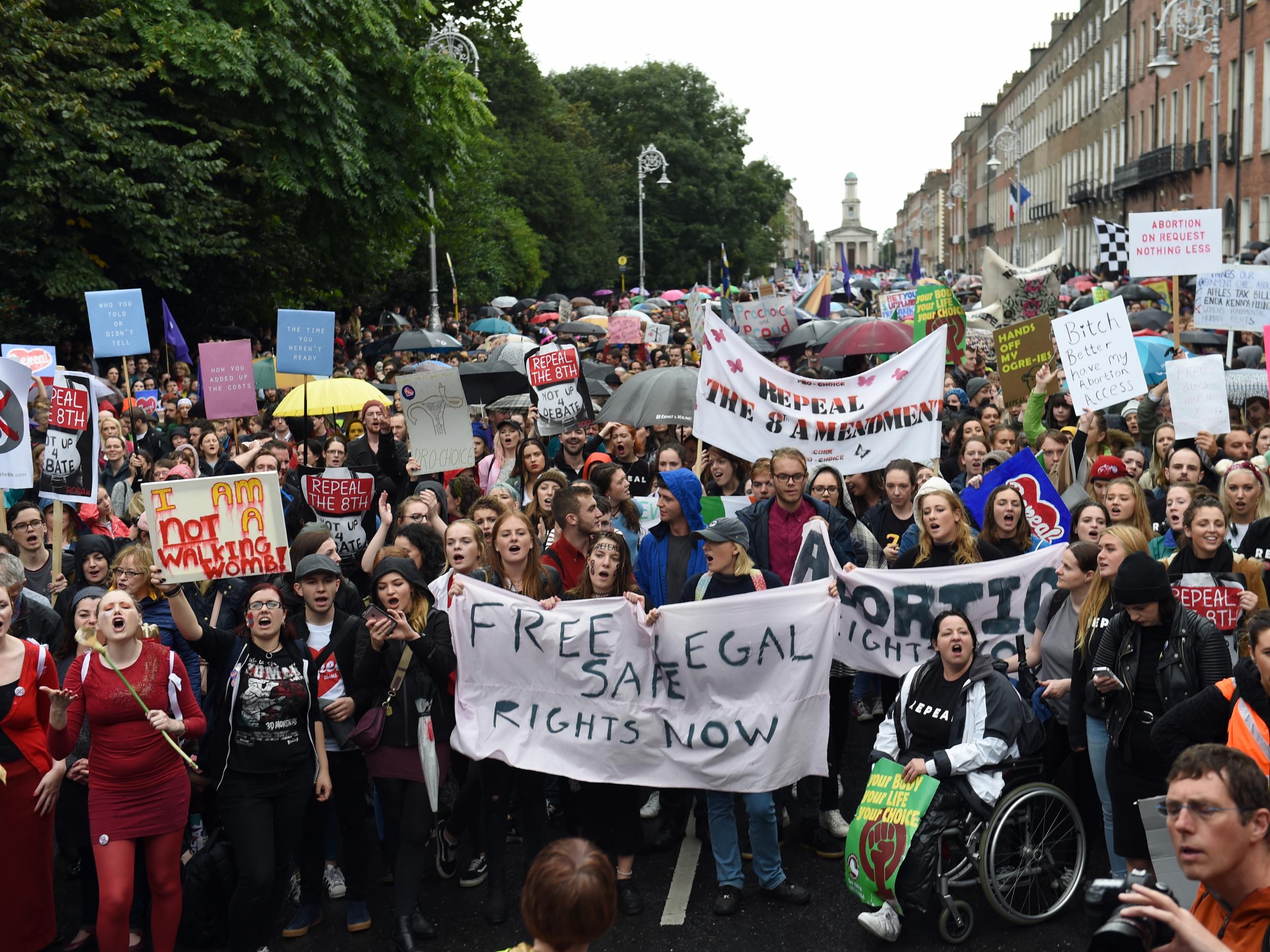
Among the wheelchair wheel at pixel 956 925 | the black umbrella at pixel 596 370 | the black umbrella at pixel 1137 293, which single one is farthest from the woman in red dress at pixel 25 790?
the black umbrella at pixel 1137 293

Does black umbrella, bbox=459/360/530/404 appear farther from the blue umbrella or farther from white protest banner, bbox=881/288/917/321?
white protest banner, bbox=881/288/917/321

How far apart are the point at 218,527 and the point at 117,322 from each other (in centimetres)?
828

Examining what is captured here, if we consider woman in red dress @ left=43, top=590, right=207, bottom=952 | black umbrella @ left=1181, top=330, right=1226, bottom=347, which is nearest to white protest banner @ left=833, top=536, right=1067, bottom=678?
woman in red dress @ left=43, top=590, right=207, bottom=952

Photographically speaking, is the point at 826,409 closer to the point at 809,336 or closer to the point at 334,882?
the point at 334,882

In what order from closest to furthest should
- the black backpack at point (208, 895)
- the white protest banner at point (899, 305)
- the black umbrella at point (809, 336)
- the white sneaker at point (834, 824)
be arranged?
the black backpack at point (208, 895), the white sneaker at point (834, 824), the black umbrella at point (809, 336), the white protest banner at point (899, 305)

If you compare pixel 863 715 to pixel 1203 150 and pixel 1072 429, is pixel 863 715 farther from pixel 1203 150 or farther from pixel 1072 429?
pixel 1203 150

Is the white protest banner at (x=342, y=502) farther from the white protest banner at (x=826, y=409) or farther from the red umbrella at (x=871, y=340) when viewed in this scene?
the red umbrella at (x=871, y=340)

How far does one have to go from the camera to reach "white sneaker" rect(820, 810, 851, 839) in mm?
6547

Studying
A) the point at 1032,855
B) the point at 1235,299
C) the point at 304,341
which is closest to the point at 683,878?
the point at 1032,855

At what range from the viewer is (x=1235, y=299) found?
1192 cm

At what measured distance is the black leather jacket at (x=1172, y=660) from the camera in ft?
16.7

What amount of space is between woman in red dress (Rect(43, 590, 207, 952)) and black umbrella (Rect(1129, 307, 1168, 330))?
585 inches

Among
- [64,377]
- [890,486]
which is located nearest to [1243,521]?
[890,486]

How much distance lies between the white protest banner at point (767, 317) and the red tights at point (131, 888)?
1732 centimetres
